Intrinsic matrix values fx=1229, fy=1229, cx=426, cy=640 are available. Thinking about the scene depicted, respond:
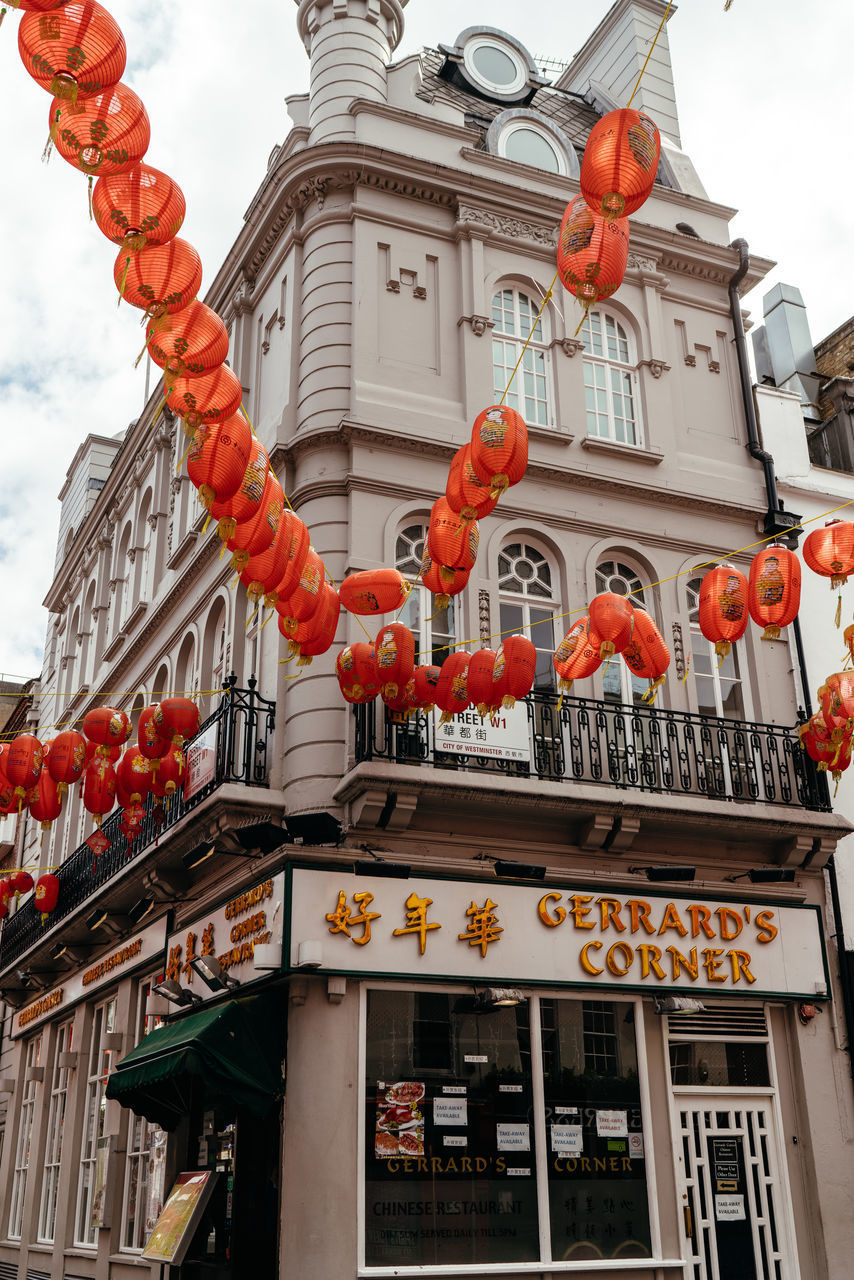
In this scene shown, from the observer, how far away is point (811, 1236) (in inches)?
494

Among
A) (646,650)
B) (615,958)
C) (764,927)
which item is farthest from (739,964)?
(646,650)

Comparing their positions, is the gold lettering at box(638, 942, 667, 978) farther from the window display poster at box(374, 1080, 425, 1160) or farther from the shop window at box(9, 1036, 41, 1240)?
the shop window at box(9, 1036, 41, 1240)

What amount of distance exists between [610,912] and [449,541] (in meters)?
4.40

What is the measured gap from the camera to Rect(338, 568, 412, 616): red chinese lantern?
11.1 meters

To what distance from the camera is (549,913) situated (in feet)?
40.7

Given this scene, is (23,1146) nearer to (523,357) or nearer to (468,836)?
(468,836)

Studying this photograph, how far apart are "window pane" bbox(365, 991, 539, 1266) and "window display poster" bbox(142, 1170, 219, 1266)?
171cm

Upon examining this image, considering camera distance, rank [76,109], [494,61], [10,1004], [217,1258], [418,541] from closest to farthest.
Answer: [76,109]
[217,1258]
[418,541]
[494,61]
[10,1004]

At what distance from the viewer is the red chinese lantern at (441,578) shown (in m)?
11.1

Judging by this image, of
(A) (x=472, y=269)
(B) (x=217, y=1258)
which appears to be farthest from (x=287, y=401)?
(B) (x=217, y=1258)

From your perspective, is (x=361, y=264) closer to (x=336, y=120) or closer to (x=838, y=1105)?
(x=336, y=120)

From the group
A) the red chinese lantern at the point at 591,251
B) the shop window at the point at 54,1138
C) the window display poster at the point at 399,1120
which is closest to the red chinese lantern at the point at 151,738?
the window display poster at the point at 399,1120

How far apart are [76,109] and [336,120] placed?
9.06m

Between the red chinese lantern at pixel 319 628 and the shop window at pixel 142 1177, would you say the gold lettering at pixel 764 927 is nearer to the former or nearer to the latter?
the red chinese lantern at pixel 319 628
